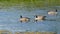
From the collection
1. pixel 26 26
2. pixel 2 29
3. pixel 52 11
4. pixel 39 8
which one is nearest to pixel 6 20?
pixel 2 29

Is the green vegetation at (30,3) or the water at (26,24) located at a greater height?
the green vegetation at (30,3)

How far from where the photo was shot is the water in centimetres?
155

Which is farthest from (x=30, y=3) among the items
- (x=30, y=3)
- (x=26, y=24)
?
(x=26, y=24)

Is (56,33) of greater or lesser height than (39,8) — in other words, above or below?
below

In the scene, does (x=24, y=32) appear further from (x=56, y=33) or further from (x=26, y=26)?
(x=56, y=33)

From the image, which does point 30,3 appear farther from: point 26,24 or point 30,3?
point 26,24

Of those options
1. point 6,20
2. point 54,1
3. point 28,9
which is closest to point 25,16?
point 28,9

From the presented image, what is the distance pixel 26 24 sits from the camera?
5.16ft

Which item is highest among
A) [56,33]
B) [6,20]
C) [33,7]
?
[33,7]

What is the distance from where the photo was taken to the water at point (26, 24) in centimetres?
155

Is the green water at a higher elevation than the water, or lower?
higher

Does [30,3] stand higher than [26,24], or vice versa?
[30,3]

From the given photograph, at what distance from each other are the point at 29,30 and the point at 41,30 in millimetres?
112

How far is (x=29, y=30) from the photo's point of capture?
5.12 feet
